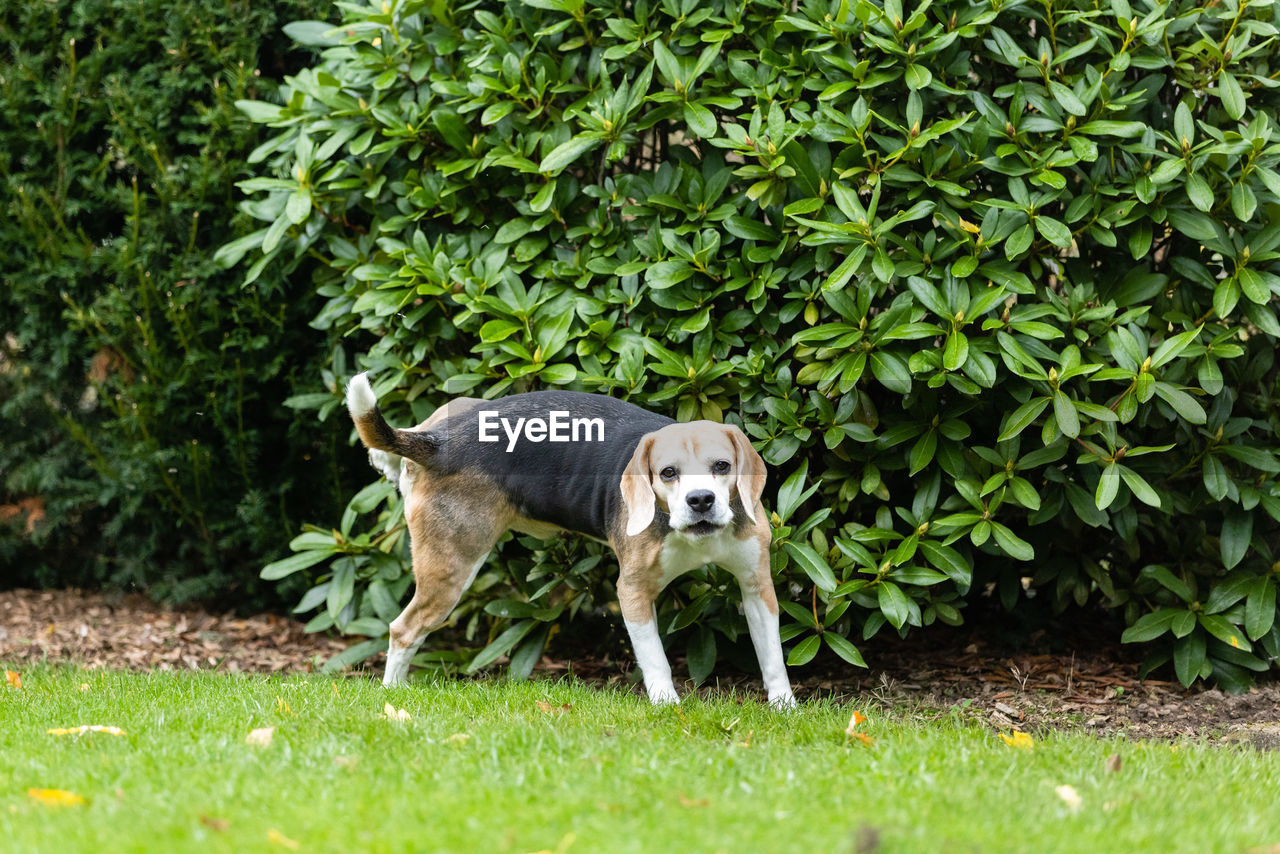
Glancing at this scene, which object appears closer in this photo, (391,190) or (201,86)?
(391,190)

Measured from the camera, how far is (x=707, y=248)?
511 cm

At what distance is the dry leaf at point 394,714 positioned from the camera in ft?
13.9

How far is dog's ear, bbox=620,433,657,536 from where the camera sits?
459 cm

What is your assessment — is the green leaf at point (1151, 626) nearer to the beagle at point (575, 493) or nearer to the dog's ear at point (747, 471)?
the beagle at point (575, 493)

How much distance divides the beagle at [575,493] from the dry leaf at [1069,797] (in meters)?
1.42

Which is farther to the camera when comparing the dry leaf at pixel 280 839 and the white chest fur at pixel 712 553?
the white chest fur at pixel 712 553

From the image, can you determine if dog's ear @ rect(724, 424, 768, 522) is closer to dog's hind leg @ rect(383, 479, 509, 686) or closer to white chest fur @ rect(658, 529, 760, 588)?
white chest fur @ rect(658, 529, 760, 588)

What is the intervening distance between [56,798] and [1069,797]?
9.37 feet

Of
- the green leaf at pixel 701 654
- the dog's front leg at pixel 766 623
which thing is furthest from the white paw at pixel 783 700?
the green leaf at pixel 701 654

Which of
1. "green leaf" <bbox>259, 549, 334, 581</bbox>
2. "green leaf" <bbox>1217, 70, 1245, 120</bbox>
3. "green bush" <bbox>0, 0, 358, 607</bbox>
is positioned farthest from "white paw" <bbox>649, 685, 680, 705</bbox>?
"green leaf" <bbox>1217, 70, 1245, 120</bbox>

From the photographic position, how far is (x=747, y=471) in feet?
15.2

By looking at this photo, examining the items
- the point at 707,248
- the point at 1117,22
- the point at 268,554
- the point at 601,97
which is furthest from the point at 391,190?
the point at 1117,22

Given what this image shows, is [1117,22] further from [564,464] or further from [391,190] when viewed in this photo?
[391,190]

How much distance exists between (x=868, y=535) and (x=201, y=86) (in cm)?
449
